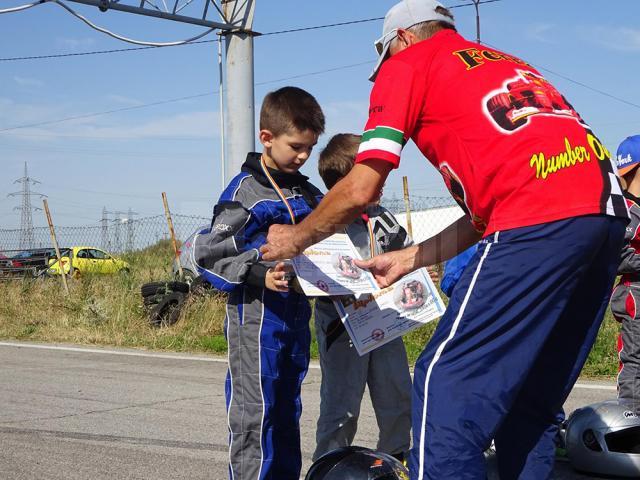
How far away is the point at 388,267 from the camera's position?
150 inches

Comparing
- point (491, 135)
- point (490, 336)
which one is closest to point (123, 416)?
point (490, 336)

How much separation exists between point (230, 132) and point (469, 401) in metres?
10.2

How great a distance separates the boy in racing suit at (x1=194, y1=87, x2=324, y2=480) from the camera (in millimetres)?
3912

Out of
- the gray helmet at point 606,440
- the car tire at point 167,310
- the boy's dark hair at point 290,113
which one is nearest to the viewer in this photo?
the boy's dark hair at point 290,113

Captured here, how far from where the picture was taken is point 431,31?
127 inches

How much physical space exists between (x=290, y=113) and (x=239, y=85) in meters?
8.77

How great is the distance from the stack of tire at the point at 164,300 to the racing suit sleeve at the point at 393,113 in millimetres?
9004

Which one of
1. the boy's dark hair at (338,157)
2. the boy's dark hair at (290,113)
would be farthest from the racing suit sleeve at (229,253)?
the boy's dark hair at (338,157)

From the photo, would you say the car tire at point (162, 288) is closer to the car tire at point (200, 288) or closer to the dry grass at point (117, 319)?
the car tire at point (200, 288)

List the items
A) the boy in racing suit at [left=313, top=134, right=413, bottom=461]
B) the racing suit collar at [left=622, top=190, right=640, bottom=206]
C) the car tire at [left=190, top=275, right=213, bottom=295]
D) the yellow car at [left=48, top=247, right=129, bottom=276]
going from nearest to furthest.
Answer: the boy in racing suit at [left=313, top=134, right=413, bottom=461], the racing suit collar at [left=622, top=190, right=640, bottom=206], the car tire at [left=190, top=275, right=213, bottom=295], the yellow car at [left=48, top=247, right=129, bottom=276]

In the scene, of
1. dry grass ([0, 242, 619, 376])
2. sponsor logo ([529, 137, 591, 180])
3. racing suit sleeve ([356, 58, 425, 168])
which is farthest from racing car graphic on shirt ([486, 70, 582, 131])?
dry grass ([0, 242, 619, 376])

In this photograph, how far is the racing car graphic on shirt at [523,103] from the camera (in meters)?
2.89

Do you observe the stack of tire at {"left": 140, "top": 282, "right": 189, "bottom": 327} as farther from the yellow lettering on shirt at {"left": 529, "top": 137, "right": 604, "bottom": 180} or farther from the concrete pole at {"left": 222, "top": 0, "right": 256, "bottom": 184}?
the yellow lettering on shirt at {"left": 529, "top": 137, "right": 604, "bottom": 180}

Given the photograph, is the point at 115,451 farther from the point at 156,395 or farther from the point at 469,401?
the point at 469,401
